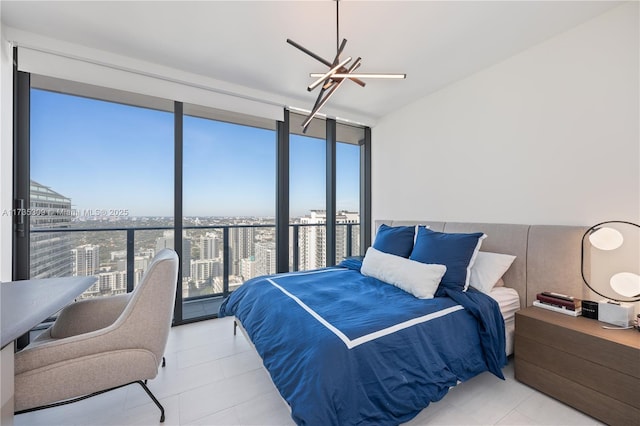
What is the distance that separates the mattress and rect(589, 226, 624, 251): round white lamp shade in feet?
2.21

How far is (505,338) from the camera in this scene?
6.25ft

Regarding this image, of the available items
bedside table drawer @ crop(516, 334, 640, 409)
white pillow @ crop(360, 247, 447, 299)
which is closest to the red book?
bedside table drawer @ crop(516, 334, 640, 409)

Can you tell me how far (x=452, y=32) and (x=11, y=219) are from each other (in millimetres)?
4012

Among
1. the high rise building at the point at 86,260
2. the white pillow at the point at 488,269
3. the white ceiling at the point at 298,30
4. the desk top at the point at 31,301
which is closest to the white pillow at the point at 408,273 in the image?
the white pillow at the point at 488,269

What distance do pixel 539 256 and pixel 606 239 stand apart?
435 millimetres

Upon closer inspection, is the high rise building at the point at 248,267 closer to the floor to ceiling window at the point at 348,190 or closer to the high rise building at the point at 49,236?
the floor to ceiling window at the point at 348,190

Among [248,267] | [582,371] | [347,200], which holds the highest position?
[347,200]

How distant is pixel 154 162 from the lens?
117 inches

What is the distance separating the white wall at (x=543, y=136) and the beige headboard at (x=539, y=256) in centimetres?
15

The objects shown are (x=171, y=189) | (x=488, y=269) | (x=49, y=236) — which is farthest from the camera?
(x=171, y=189)

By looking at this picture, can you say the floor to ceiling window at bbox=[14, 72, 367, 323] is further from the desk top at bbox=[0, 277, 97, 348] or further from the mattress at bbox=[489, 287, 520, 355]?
the mattress at bbox=[489, 287, 520, 355]

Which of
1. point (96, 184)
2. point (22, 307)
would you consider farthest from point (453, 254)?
point (96, 184)

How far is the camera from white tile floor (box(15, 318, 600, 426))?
1.54 meters

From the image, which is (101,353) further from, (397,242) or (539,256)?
(539,256)
